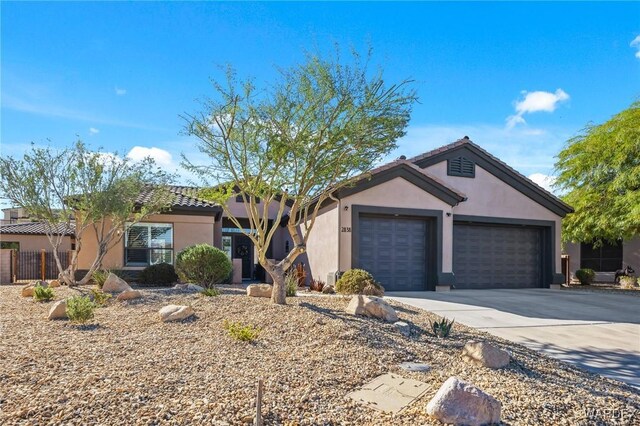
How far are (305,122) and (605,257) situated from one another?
2089cm

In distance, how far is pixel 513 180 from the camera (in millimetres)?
18250

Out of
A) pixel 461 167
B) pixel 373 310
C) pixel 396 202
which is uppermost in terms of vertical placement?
pixel 461 167

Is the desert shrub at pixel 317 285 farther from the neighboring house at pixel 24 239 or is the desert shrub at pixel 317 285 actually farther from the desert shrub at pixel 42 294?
the neighboring house at pixel 24 239

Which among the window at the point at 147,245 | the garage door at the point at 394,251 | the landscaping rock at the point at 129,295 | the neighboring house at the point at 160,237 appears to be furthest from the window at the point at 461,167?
the landscaping rock at the point at 129,295

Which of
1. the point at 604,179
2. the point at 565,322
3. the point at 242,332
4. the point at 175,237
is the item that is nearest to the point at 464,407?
the point at 242,332

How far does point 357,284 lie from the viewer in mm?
12680

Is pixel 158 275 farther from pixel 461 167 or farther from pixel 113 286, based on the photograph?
pixel 461 167

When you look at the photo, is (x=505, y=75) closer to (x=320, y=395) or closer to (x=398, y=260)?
(x=398, y=260)

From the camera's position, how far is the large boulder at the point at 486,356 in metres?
5.66

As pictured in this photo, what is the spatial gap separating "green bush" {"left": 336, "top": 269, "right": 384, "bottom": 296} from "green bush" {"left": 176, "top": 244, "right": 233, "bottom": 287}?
11.3ft

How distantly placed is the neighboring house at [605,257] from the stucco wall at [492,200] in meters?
5.13

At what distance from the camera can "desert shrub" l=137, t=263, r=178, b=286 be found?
48.6ft

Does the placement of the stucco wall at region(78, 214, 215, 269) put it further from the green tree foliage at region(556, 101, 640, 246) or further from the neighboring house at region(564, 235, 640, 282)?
the neighboring house at region(564, 235, 640, 282)

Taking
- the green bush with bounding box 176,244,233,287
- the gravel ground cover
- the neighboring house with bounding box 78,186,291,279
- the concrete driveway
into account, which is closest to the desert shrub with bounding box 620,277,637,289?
the concrete driveway
